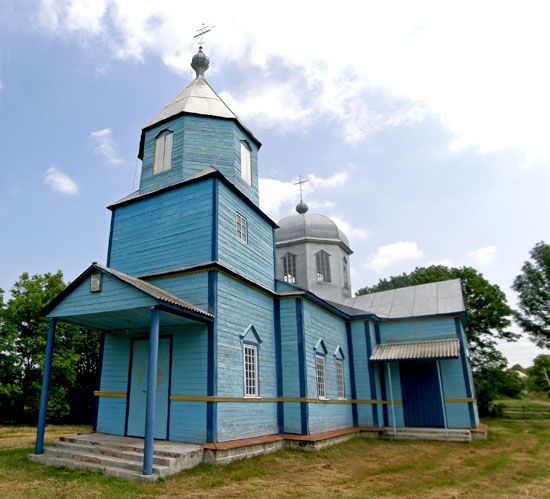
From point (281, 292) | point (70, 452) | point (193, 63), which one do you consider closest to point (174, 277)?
point (281, 292)

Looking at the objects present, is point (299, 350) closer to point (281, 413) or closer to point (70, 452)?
point (281, 413)

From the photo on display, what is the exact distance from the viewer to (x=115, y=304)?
8.80m

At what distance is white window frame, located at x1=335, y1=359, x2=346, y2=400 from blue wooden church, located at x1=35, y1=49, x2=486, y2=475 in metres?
0.07

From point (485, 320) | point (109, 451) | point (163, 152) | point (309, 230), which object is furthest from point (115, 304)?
point (485, 320)

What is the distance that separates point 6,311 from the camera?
21.7 metres

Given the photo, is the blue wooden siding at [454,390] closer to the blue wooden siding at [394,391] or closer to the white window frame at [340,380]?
the blue wooden siding at [394,391]

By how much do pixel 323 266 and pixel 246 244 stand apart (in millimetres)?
9234

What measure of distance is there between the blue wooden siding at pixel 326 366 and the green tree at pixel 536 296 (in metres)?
19.0

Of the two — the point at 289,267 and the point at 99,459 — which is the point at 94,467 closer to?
the point at 99,459

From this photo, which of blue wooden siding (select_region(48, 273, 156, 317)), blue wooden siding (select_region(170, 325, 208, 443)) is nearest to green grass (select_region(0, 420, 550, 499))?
blue wooden siding (select_region(170, 325, 208, 443))

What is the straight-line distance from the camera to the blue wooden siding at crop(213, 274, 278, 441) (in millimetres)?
9695

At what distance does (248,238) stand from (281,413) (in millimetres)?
5131

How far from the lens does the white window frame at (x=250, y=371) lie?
10742 mm

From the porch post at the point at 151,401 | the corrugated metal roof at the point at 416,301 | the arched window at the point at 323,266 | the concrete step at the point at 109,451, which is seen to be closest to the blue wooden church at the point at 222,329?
the porch post at the point at 151,401
